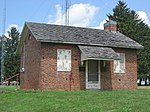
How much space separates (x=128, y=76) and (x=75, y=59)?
16.7 ft

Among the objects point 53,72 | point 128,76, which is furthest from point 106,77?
point 53,72

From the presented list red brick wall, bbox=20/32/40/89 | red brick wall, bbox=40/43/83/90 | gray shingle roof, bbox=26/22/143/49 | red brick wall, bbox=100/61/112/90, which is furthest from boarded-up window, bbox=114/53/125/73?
red brick wall, bbox=20/32/40/89

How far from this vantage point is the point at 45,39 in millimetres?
20844

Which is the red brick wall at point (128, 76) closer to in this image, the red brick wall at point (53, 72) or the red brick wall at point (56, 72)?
the red brick wall at point (56, 72)

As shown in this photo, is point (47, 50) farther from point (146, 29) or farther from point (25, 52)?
point (146, 29)

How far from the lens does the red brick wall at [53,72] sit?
2112 centimetres

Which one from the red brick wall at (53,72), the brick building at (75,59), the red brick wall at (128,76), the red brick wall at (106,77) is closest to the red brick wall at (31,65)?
the brick building at (75,59)

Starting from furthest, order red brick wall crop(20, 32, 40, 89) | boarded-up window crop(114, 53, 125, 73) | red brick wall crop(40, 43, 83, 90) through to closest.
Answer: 1. boarded-up window crop(114, 53, 125, 73)
2. red brick wall crop(20, 32, 40, 89)
3. red brick wall crop(40, 43, 83, 90)

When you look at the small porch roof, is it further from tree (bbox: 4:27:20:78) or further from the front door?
tree (bbox: 4:27:20:78)

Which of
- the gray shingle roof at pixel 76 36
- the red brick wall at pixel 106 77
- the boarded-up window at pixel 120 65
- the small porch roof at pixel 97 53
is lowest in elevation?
the red brick wall at pixel 106 77

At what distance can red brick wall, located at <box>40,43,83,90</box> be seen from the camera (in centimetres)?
2112

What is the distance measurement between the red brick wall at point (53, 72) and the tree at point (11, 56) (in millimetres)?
41241

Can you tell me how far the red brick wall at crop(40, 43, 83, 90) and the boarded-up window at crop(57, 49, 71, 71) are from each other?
0.81ft

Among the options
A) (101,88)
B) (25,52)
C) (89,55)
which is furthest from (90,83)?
(25,52)
